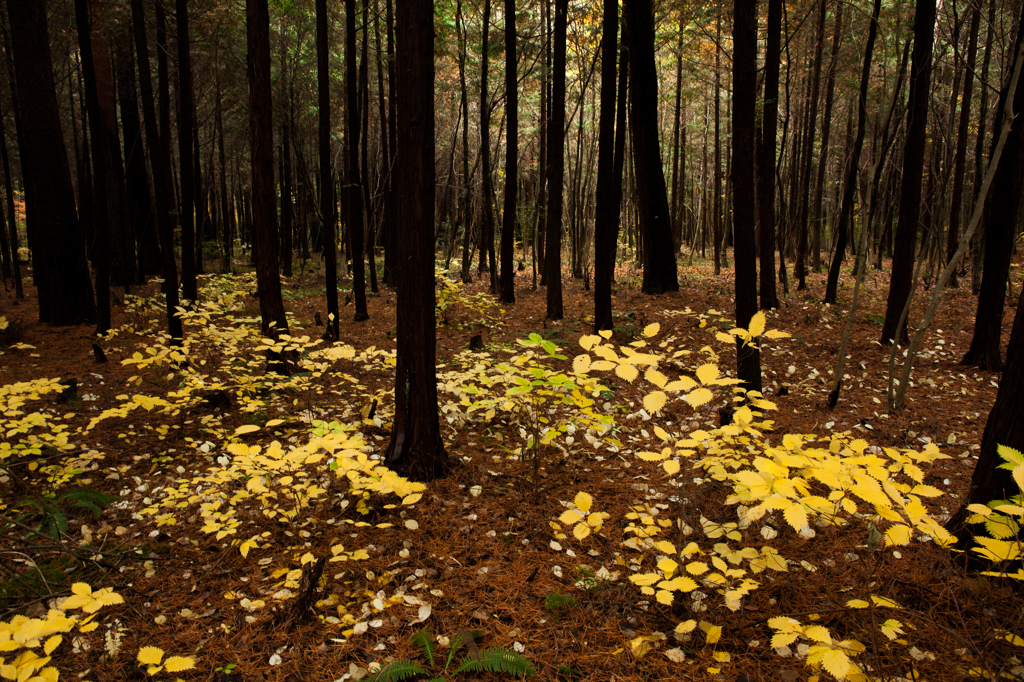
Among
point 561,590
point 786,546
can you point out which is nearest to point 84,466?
point 561,590

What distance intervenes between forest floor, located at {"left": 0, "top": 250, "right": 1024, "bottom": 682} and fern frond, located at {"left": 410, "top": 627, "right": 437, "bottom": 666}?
45 mm

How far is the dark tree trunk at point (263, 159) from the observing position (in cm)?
562

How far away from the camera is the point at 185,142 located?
7.10 m

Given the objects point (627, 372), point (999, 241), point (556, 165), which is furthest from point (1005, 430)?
point (556, 165)

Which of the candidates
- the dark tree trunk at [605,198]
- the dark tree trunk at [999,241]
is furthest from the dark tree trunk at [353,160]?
the dark tree trunk at [999,241]

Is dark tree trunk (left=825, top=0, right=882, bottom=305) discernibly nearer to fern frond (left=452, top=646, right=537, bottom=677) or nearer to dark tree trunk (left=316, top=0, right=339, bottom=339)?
dark tree trunk (left=316, top=0, right=339, bottom=339)

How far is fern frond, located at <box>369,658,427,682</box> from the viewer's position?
215 cm

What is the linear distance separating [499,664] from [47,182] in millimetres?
10273

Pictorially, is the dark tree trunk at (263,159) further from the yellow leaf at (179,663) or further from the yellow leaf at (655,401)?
the yellow leaf at (655,401)

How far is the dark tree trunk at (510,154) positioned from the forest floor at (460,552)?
5.92 metres

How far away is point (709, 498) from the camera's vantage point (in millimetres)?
3641

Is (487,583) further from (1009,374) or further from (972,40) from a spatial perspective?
(972,40)

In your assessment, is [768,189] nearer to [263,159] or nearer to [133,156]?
[263,159]

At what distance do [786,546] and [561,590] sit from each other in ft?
4.95
